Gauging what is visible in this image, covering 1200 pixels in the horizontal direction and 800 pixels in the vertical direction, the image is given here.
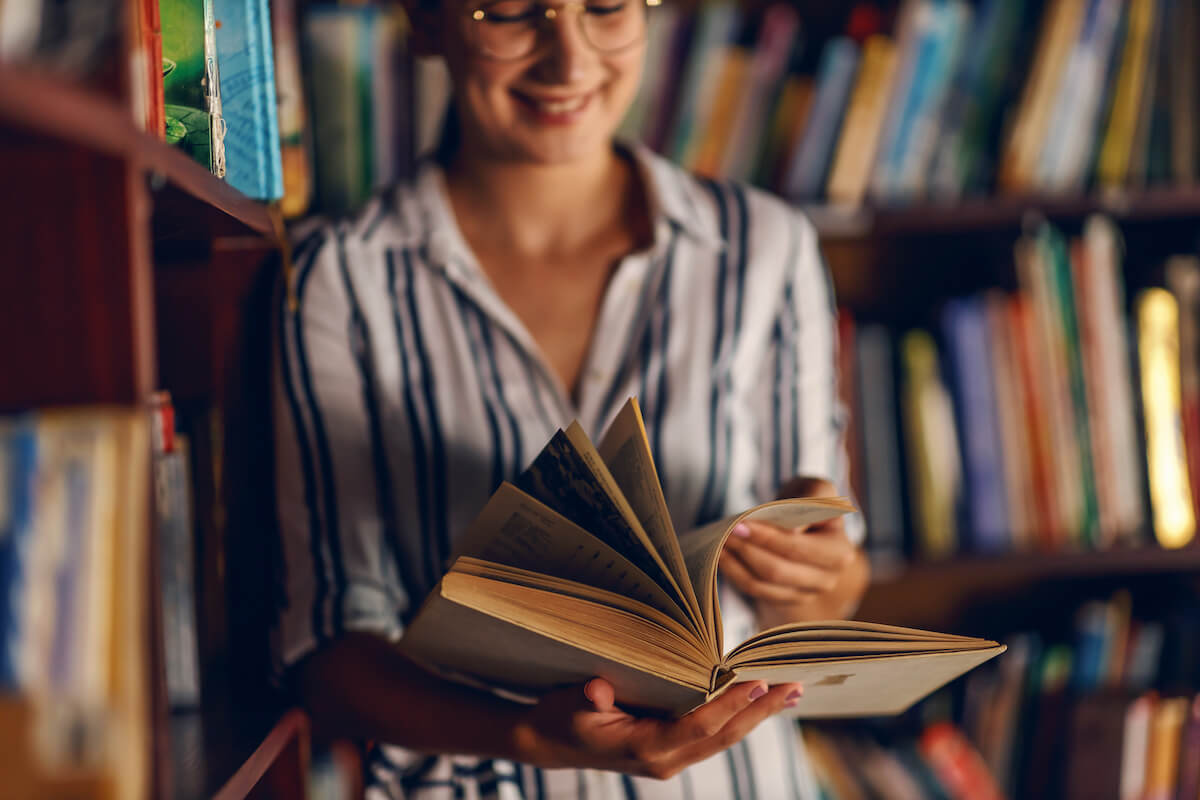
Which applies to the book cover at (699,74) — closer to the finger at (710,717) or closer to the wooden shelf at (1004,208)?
the wooden shelf at (1004,208)

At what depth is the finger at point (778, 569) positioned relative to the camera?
0.77 metres

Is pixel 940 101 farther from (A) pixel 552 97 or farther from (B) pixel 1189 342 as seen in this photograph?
(A) pixel 552 97

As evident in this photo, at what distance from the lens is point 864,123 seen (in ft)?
4.06

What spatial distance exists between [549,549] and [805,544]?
24 cm

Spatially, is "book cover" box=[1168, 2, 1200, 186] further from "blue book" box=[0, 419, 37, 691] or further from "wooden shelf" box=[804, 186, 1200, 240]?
"blue book" box=[0, 419, 37, 691]

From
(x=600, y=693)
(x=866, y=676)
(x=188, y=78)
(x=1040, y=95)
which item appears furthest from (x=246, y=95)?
(x=1040, y=95)

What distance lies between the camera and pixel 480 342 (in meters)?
0.90

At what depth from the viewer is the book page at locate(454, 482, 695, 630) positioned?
1.98 feet

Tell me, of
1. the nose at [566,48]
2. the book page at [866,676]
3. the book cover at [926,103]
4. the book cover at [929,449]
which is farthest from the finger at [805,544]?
the book cover at [926,103]

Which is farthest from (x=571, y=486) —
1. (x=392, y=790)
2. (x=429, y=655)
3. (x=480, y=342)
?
(x=392, y=790)

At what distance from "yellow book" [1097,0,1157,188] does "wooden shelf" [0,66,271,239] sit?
1.10 metres

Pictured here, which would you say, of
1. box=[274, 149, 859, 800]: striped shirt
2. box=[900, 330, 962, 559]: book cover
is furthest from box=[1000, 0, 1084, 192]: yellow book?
box=[274, 149, 859, 800]: striped shirt

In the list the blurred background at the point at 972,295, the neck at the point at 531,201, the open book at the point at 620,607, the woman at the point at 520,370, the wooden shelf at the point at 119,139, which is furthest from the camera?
the blurred background at the point at 972,295

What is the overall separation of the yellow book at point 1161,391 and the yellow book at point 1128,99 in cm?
17
